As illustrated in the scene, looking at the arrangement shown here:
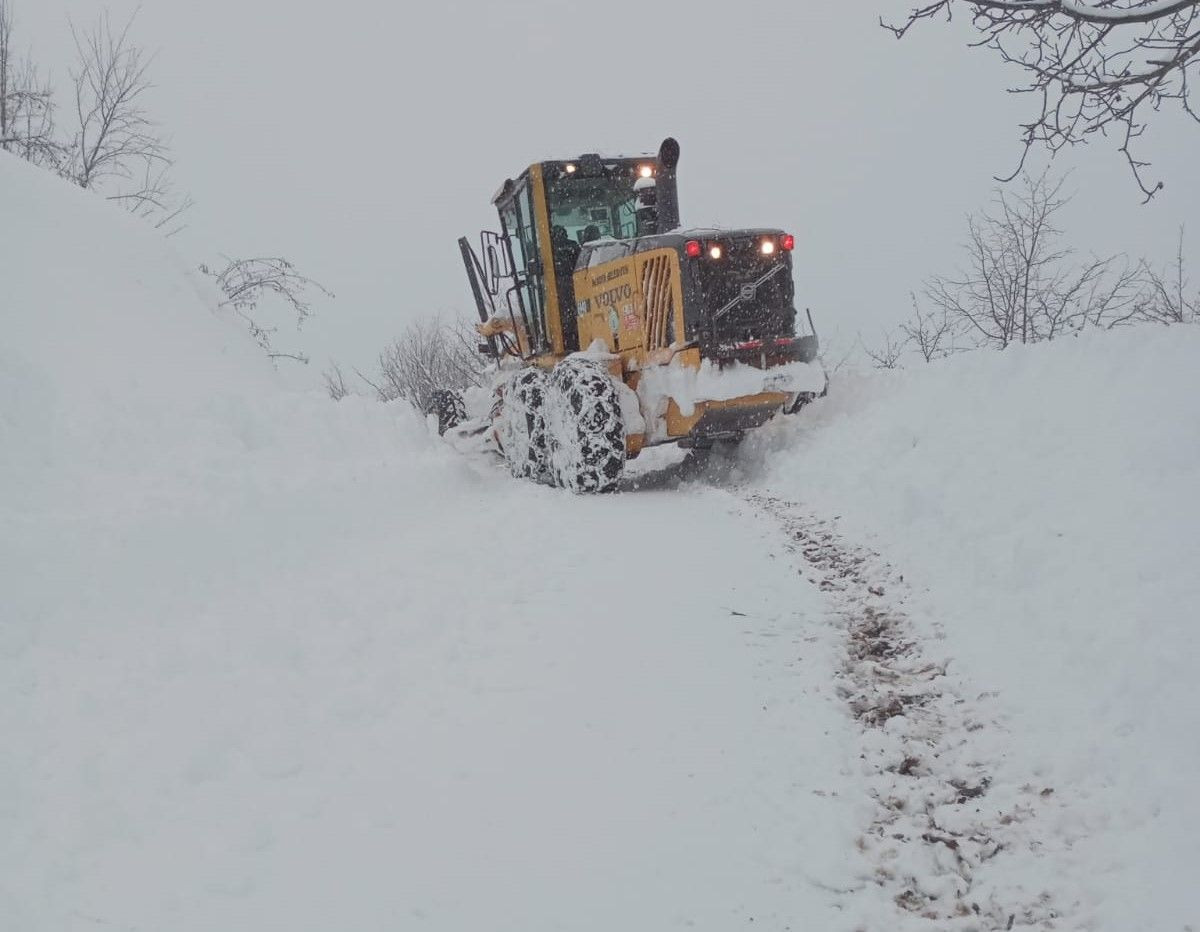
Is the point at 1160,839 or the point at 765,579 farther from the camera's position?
the point at 765,579

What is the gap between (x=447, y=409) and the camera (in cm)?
1228

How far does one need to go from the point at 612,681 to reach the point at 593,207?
Answer: 678cm

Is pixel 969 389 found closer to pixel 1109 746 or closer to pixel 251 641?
pixel 1109 746

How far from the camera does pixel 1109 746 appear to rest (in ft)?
9.40

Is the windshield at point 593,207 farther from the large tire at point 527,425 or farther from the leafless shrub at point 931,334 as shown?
the leafless shrub at point 931,334

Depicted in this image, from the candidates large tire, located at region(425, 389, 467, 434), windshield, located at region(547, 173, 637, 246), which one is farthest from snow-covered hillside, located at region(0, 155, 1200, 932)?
large tire, located at region(425, 389, 467, 434)

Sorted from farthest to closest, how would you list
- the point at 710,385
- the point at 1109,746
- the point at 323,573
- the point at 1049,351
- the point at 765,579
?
the point at 710,385
the point at 1049,351
the point at 323,573
the point at 765,579
the point at 1109,746

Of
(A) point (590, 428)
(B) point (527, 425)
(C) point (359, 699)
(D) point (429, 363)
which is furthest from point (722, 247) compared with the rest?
(D) point (429, 363)

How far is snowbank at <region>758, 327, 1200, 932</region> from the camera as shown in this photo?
2.58 metres

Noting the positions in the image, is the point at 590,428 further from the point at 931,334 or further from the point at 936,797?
the point at 931,334

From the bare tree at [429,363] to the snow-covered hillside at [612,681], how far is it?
22237 mm

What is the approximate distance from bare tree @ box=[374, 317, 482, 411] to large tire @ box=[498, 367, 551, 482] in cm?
1845

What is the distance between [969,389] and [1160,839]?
477 centimetres

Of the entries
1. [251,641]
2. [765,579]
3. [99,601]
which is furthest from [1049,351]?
[99,601]
